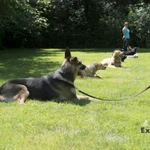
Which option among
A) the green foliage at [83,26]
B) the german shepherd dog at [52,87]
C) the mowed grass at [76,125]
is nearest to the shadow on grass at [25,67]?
the german shepherd dog at [52,87]

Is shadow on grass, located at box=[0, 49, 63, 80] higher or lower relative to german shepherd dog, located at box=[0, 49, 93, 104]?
lower

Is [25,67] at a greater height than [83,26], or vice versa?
[83,26]

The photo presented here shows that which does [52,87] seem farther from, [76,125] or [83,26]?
[83,26]

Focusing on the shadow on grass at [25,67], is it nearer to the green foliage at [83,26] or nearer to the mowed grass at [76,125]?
the mowed grass at [76,125]

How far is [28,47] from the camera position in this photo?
30547mm

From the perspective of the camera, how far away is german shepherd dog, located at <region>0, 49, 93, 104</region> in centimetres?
706

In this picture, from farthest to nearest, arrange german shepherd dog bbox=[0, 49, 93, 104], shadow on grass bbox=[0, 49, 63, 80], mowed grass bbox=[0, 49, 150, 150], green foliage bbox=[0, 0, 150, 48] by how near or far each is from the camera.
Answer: green foliage bbox=[0, 0, 150, 48]
shadow on grass bbox=[0, 49, 63, 80]
german shepherd dog bbox=[0, 49, 93, 104]
mowed grass bbox=[0, 49, 150, 150]

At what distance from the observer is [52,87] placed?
7.13 meters

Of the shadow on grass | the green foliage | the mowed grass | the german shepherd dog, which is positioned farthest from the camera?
the green foliage

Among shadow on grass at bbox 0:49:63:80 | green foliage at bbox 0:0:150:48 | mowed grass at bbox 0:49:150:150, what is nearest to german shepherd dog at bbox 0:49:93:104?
mowed grass at bbox 0:49:150:150

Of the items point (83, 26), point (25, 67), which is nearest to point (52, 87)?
point (25, 67)

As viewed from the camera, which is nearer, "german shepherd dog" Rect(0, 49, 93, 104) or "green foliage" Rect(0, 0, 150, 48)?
"german shepherd dog" Rect(0, 49, 93, 104)

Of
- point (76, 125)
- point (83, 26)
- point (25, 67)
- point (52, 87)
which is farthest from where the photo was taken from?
point (83, 26)

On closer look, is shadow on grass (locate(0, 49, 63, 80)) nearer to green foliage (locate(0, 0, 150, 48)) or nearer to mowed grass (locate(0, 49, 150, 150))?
mowed grass (locate(0, 49, 150, 150))
